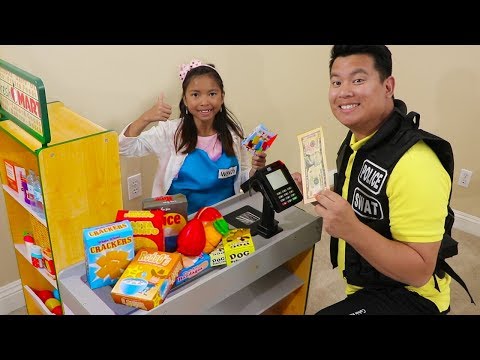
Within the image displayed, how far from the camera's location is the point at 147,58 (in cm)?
228

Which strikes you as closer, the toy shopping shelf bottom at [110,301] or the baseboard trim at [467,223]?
the toy shopping shelf bottom at [110,301]

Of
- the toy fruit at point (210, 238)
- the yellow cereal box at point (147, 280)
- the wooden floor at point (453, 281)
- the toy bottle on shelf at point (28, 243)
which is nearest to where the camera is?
the yellow cereal box at point (147, 280)

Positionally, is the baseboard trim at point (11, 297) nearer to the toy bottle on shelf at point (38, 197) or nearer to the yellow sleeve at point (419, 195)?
the toy bottle on shelf at point (38, 197)

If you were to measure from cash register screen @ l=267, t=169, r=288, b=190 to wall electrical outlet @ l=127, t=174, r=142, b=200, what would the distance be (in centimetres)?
111

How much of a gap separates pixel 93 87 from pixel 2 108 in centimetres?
53

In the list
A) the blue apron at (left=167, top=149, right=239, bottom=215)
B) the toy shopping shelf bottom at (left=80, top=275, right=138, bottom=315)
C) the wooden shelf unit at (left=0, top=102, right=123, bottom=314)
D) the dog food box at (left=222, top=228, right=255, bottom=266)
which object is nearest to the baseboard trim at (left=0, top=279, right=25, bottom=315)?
the wooden shelf unit at (left=0, top=102, right=123, bottom=314)

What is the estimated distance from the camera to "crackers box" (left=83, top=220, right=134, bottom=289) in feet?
4.42

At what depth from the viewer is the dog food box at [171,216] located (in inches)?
59.9

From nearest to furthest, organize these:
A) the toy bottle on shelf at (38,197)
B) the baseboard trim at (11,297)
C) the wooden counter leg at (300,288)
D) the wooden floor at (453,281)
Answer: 1. the toy bottle on shelf at (38,197)
2. the wooden counter leg at (300,288)
3. the baseboard trim at (11,297)
4. the wooden floor at (453,281)

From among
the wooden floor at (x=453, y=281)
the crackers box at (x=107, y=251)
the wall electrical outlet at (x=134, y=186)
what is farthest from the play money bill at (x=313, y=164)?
the wall electrical outlet at (x=134, y=186)

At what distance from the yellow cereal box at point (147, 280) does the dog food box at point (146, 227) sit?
0.05 metres

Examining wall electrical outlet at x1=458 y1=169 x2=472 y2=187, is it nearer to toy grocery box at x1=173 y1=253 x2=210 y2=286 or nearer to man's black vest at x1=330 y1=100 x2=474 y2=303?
man's black vest at x1=330 y1=100 x2=474 y2=303

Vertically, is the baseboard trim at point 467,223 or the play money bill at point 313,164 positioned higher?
the play money bill at point 313,164
